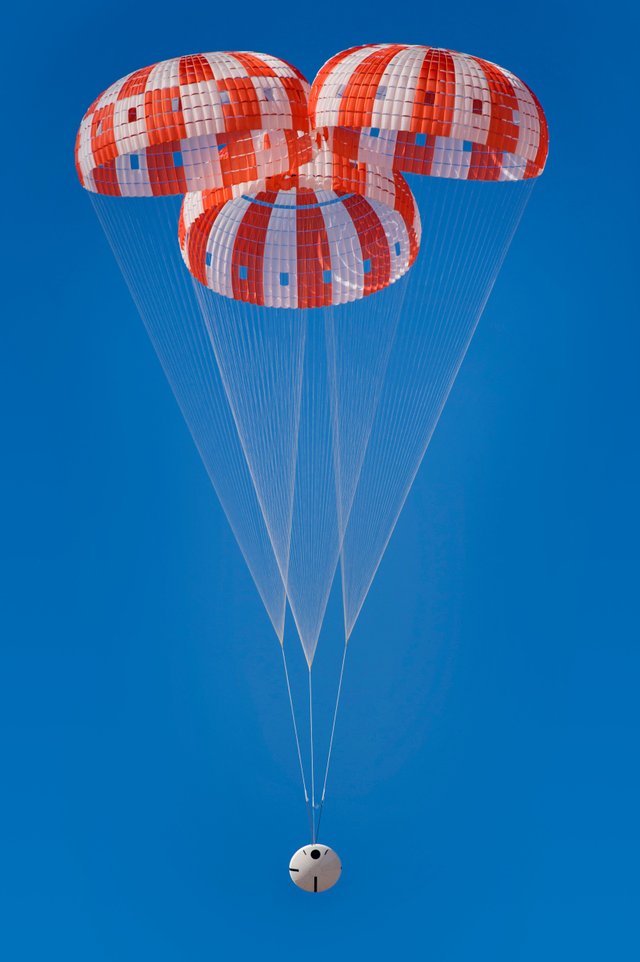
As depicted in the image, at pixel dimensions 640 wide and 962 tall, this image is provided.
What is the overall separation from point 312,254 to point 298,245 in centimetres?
15

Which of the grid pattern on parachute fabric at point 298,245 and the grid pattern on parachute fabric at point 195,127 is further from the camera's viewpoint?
the grid pattern on parachute fabric at point 298,245

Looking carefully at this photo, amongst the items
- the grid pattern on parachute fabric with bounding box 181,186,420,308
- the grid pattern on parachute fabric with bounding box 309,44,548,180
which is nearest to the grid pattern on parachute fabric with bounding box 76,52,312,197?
the grid pattern on parachute fabric with bounding box 309,44,548,180

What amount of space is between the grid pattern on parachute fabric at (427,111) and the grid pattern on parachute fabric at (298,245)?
1.29 meters

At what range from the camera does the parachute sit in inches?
419

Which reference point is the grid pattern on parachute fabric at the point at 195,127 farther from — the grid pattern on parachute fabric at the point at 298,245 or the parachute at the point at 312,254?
the grid pattern on parachute fabric at the point at 298,245

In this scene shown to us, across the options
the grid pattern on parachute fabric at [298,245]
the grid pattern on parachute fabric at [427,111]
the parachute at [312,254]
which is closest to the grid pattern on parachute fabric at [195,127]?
the parachute at [312,254]

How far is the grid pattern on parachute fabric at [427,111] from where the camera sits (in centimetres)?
1048

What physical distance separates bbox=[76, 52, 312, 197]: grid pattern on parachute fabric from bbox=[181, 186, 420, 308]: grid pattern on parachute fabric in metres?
1.18

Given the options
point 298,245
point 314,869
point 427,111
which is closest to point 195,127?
point 427,111

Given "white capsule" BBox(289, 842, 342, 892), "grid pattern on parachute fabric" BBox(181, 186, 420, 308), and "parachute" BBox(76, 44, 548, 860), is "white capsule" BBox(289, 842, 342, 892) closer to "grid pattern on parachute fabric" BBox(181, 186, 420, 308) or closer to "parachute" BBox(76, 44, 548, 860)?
"parachute" BBox(76, 44, 548, 860)

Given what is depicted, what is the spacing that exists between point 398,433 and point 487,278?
1.86 metres

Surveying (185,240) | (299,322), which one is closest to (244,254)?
(185,240)

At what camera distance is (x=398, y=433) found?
13.7 meters

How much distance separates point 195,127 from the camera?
415 inches
